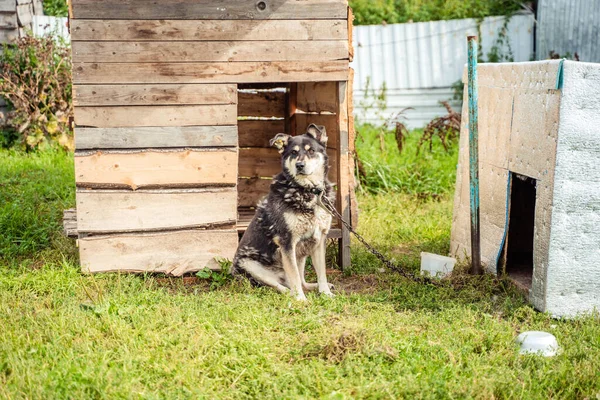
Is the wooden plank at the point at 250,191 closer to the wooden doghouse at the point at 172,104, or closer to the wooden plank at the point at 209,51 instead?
the wooden doghouse at the point at 172,104

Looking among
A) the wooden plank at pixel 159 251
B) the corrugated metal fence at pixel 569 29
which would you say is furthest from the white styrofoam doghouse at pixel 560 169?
the corrugated metal fence at pixel 569 29

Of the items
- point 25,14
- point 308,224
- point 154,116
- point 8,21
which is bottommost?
point 308,224

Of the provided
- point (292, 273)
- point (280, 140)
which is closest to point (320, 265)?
point (292, 273)

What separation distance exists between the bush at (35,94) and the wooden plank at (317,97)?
384 centimetres

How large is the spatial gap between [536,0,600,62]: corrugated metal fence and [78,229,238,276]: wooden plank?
7.64m

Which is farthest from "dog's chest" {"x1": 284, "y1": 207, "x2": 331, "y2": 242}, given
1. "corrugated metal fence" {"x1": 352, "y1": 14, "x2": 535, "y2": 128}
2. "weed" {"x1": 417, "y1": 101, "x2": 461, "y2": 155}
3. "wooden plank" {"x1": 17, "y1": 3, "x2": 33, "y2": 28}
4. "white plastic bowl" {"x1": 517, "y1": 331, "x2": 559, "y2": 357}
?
"corrugated metal fence" {"x1": 352, "y1": 14, "x2": 535, "y2": 128}

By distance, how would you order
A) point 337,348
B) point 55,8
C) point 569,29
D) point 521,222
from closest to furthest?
point 337,348 < point 521,222 < point 569,29 < point 55,8

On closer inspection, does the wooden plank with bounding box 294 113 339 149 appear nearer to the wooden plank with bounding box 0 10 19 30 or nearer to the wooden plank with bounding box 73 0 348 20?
the wooden plank with bounding box 73 0 348 20

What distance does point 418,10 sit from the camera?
13750 mm

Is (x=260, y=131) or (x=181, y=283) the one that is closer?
(x=181, y=283)

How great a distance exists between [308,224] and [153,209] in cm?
135

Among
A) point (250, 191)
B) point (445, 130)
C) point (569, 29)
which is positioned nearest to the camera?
point (250, 191)

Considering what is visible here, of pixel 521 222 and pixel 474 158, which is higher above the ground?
pixel 474 158

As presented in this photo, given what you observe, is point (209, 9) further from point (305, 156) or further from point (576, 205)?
point (576, 205)
